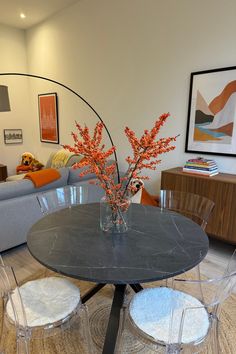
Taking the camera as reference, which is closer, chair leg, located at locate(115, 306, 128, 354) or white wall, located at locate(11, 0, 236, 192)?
chair leg, located at locate(115, 306, 128, 354)

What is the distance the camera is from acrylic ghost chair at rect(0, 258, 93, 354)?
1175 mm

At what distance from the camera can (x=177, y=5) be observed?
2.86m

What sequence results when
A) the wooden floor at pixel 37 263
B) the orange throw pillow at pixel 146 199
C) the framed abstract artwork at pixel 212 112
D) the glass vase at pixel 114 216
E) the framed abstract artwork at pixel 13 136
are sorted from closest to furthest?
1. the glass vase at pixel 114 216
2. the wooden floor at pixel 37 263
3. the framed abstract artwork at pixel 212 112
4. the orange throw pillow at pixel 146 199
5. the framed abstract artwork at pixel 13 136

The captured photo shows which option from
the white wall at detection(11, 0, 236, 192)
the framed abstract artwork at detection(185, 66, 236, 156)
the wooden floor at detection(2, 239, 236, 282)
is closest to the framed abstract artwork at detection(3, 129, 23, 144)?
the white wall at detection(11, 0, 236, 192)

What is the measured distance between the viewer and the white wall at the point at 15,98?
4918 mm

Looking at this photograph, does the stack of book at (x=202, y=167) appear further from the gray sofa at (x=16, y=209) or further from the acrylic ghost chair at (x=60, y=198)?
the gray sofa at (x=16, y=209)

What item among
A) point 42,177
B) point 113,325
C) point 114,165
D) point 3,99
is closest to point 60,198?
point 42,177

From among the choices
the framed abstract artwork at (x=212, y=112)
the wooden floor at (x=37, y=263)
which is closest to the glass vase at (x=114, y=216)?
the wooden floor at (x=37, y=263)

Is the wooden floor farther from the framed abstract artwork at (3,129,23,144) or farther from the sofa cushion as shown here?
the framed abstract artwork at (3,129,23,144)

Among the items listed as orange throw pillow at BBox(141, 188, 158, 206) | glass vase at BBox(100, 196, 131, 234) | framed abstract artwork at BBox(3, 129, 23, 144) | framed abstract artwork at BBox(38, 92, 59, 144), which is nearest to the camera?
glass vase at BBox(100, 196, 131, 234)

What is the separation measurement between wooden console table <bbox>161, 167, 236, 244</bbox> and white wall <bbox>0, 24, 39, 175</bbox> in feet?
12.8

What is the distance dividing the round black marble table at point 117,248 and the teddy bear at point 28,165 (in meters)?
3.37

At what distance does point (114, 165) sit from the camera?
1.38 meters

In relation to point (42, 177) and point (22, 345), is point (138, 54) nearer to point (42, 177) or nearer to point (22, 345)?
point (42, 177)
